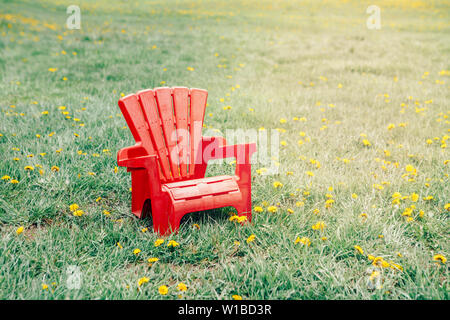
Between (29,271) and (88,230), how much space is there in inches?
17.3

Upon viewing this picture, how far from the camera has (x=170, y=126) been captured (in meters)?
2.59

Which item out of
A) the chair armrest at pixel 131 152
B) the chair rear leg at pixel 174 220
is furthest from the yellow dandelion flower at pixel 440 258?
the chair armrest at pixel 131 152

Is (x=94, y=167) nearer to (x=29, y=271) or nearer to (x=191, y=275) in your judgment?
(x=29, y=271)

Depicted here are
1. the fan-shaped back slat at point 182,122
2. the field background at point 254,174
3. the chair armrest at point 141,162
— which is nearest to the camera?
the field background at point 254,174

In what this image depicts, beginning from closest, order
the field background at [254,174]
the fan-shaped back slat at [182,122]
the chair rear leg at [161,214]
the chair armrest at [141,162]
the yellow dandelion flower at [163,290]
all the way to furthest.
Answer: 1. the yellow dandelion flower at [163,290]
2. the field background at [254,174]
3. the chair armrest at [141,162]
4. the chair rear leg at [161,214]
5. the fan-shaped back slat at [182,122]

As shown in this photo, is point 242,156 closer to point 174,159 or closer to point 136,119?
point 174,159

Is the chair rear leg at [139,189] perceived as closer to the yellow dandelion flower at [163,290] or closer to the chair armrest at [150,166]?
the chair armrest at [150,166]

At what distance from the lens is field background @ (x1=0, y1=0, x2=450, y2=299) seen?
1.98 meters

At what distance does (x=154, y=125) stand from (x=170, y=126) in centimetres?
13

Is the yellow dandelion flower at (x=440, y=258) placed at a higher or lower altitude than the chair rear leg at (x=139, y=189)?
lower

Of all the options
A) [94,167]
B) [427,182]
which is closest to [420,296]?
[427,182]

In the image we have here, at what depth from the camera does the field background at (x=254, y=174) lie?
77.9 inches

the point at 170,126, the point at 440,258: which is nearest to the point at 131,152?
the point at 170,126

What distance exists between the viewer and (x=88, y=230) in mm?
2318
